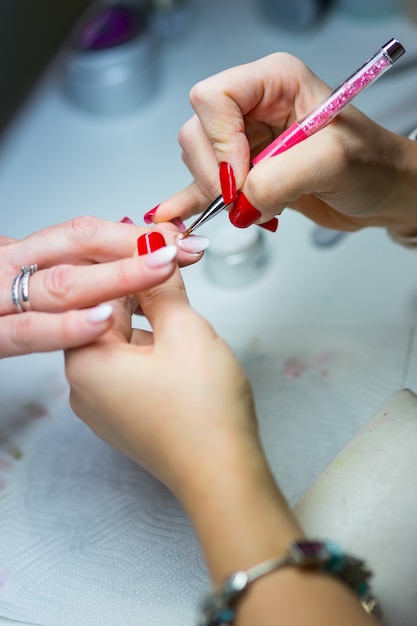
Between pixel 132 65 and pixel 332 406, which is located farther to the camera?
pixel 132 65

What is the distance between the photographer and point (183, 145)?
0.64 metres

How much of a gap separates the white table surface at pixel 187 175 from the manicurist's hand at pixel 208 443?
29 cm

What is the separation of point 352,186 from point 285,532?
302 millimetres

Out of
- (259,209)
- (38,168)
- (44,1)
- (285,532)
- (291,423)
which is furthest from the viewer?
(44,1)

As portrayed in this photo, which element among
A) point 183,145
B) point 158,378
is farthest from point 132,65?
point 158,378

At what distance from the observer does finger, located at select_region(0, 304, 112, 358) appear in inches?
19.3

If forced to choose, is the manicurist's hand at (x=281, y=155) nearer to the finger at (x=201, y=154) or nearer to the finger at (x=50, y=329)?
the finger at (x=201, y=154)

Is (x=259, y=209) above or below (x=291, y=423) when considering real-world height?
above

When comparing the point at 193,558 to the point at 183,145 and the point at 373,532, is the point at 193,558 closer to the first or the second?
the point at 373,532

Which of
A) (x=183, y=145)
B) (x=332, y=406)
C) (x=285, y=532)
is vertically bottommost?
(x=332, y=406)

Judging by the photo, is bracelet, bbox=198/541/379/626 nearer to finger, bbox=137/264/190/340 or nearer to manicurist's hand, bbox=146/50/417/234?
finger, bbox=137/264/190/340

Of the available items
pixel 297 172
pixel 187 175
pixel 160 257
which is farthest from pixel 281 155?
pixel 187 175

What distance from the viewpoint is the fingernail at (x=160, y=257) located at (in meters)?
0.51

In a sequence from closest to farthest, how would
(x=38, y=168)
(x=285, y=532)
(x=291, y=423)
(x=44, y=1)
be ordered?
(x=285, y=532) → (x=291, y=423) → (x=38, y=168) → (x=44, y=1)
